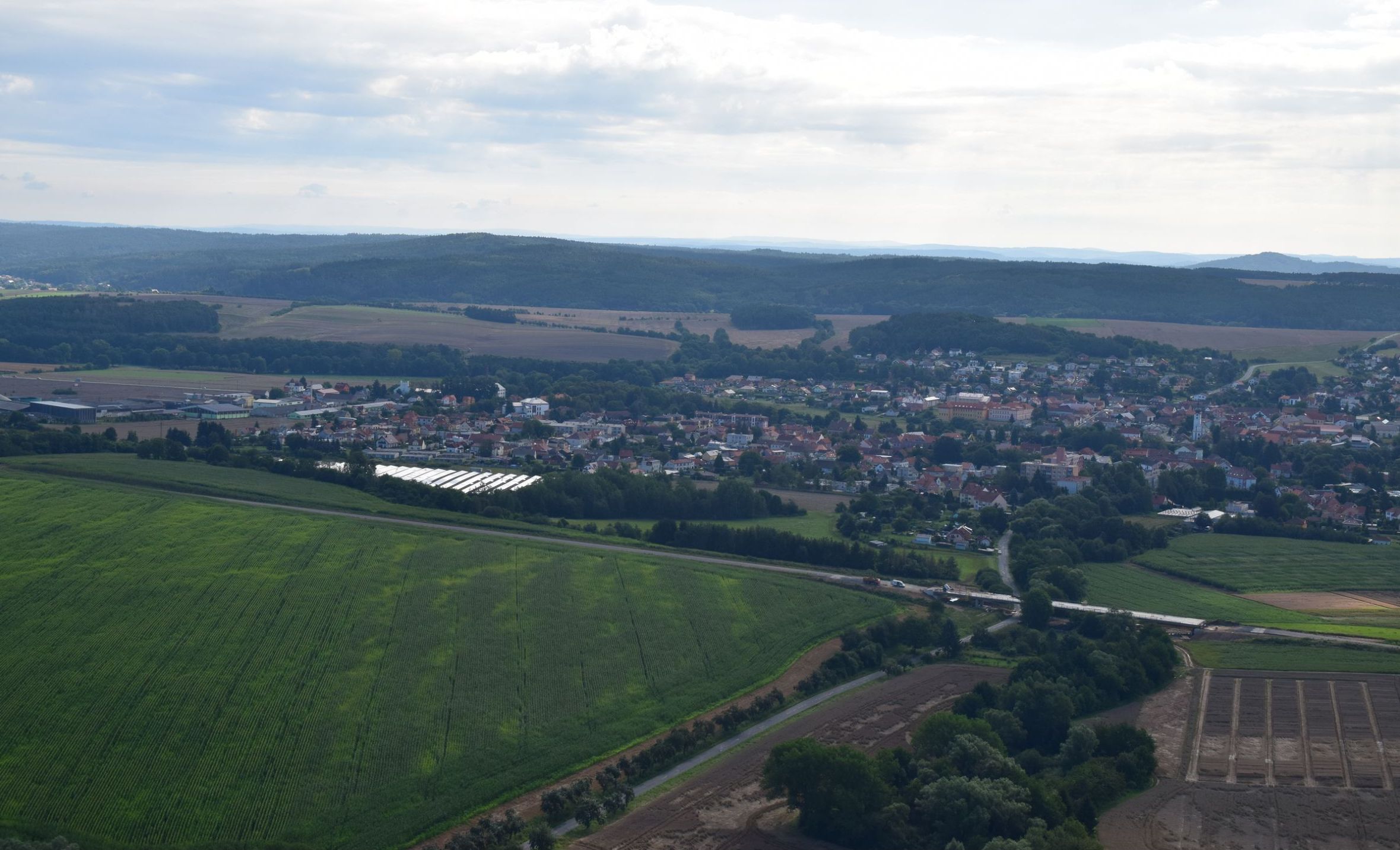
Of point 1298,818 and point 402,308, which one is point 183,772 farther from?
point 402,308

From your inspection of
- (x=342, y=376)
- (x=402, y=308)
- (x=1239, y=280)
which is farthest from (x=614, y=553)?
(x=1239, y=280)

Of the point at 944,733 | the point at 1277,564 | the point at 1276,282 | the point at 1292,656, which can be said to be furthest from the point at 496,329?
the point at 944,733

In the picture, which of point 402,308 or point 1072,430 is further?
point 402,308

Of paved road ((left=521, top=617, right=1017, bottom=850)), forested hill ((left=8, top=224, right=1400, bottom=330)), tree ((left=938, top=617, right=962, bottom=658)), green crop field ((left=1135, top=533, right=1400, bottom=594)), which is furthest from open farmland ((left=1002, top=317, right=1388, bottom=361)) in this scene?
paved road ((left=521, top=617, right=1017, bottom=850))

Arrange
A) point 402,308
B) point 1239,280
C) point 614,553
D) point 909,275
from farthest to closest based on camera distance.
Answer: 1. point 909,275
2. point 1239,280
3. point 402,308
4. point 614,553

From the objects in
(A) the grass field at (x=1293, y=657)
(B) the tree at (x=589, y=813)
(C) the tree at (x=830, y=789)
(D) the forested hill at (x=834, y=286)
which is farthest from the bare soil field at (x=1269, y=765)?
(D) the forested hill at (x=834, y=286)

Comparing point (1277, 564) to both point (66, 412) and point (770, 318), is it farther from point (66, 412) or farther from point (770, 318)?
point (770, 318)

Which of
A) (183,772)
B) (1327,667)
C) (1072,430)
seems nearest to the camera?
(183,772)
